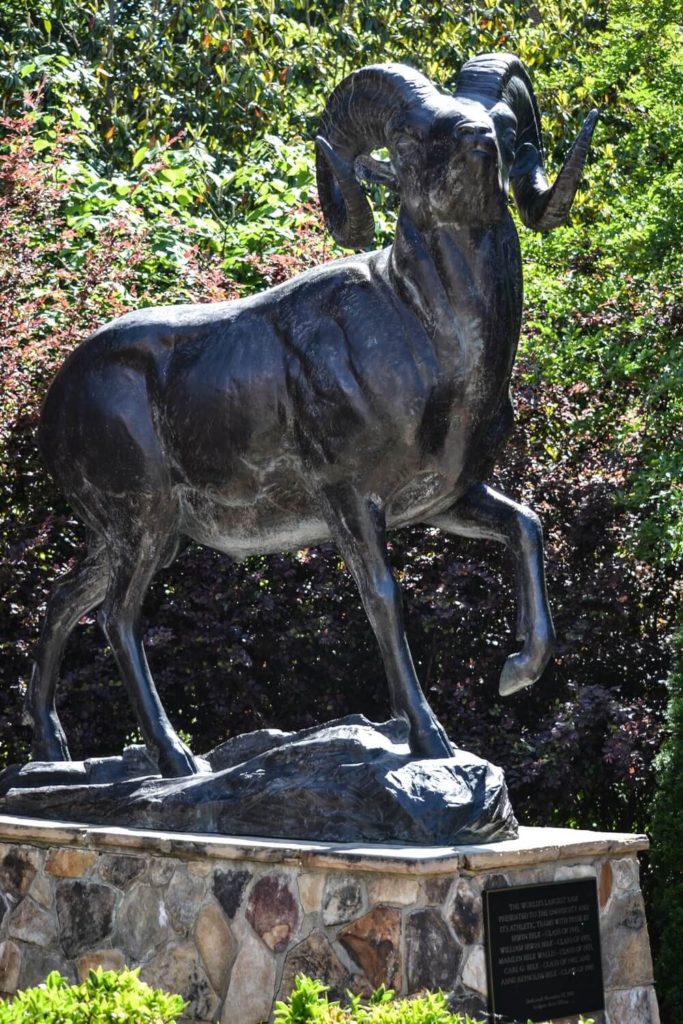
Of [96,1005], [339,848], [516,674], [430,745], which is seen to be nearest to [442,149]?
[516,674]

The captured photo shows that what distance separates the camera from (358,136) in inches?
207

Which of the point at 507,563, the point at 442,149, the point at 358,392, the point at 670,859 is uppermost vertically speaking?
the point at 442,149

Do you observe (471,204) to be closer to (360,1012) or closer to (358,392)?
(358,392)

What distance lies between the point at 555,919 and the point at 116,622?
81.9 inches

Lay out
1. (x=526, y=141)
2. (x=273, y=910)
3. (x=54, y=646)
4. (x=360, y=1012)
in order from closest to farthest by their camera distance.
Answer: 1. (x=360, y=1012)
2. (x=273, y=910)
3. (x=526, y=141)
4. (x=54, y=646)

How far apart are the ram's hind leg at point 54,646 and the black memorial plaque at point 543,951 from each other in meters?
2.23

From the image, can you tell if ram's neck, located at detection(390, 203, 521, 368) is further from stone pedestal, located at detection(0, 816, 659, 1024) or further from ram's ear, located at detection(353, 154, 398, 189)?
stone pedestal, located at detection(0, 816, 659, 1024)

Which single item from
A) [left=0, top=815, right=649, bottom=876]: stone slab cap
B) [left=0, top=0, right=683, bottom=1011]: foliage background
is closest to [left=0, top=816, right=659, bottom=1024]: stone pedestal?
[left=0, top=815, right=649, bottom=876]: stone slab cap

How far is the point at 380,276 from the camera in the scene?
17.1 feet

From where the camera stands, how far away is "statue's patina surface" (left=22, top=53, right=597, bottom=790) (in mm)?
4957

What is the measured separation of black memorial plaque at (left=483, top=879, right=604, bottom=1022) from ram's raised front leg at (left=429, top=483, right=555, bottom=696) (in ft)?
2.44

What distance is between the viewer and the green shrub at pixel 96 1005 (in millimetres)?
3521

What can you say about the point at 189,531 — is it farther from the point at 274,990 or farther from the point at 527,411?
the point at 527,411

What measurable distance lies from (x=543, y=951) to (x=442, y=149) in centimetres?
268
